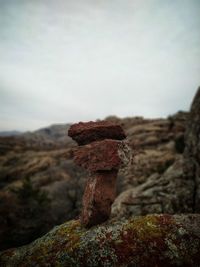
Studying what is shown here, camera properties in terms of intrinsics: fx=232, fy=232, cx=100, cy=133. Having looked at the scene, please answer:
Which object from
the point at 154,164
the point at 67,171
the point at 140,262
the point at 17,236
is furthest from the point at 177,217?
the point at 67,171

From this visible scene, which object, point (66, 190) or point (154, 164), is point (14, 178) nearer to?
point (66, 190)

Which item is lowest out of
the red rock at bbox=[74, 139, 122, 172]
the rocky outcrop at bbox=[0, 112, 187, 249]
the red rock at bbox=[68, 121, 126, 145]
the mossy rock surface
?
the rocky outcrop at bbox=[0, 112, 187, 249]

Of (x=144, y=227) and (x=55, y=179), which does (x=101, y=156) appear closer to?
(x=144, y=227)

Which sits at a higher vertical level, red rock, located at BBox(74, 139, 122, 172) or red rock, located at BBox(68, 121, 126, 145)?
red rock, located at BBox(68, 121, 126, 145)

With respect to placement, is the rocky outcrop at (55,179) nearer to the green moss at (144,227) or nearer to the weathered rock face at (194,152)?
the green moss at (144,227)

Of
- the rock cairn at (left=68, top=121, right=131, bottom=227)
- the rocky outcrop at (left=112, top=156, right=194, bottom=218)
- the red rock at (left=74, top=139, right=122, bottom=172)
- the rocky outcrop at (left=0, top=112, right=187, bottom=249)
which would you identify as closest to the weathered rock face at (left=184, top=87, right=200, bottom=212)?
the rocky outcrop at (left=112, top=156, right=194, bottom=218)

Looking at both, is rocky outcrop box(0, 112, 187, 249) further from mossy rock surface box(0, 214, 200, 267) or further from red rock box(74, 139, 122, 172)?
mossy rock surface box(0, 214, 200, 267)
